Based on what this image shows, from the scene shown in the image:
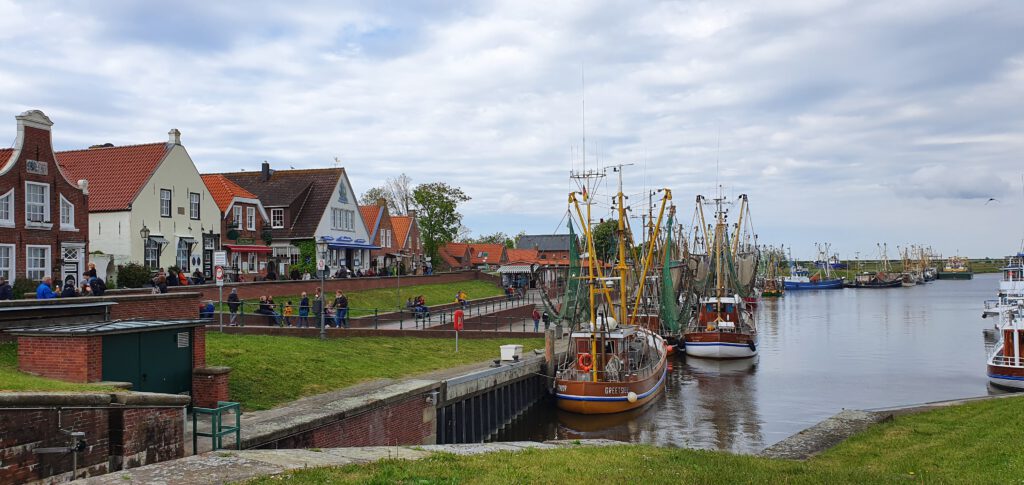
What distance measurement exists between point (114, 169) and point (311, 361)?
26.5 metres

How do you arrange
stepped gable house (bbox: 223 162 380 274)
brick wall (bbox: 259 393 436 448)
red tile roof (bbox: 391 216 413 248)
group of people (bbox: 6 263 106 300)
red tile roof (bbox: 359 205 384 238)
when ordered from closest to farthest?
brick wall (bbox: 259 393 436 448) < group of people (bbox: 6 263 106 300) < stepped gable house (bbox: 223 162 380 274) < red tile roof (bbox: 359 205 384 238) < red tile roof (bbox: 391 216 413 248)

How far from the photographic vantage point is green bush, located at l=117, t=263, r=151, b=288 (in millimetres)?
34750

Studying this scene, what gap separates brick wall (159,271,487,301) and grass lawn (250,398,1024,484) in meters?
17.5

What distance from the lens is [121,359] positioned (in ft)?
49.1

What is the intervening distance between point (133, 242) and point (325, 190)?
20686 millimetres

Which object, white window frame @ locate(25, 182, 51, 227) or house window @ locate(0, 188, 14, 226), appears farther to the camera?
white window frame @ locate(25, 182, 51, 227)

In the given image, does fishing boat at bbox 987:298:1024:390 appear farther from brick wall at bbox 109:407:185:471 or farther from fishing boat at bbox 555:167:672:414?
brick wall at bbox 109:407:185:471

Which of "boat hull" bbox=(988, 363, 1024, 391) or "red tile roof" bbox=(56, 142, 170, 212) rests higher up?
"red tile roof" bbox=(56, 142, 170, 212)

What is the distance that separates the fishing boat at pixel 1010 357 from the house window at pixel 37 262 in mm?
43631

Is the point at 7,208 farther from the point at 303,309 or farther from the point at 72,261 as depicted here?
the point at 303,309

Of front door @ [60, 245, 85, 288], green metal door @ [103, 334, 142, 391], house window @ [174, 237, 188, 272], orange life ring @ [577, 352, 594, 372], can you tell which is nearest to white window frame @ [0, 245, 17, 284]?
front door @ [60, 245, 85, 288]

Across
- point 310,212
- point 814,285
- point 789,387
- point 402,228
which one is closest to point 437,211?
point 402,228

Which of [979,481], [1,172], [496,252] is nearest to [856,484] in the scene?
[979,481]

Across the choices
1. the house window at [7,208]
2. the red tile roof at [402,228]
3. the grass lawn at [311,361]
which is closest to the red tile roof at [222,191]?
the house window at [7,208]
